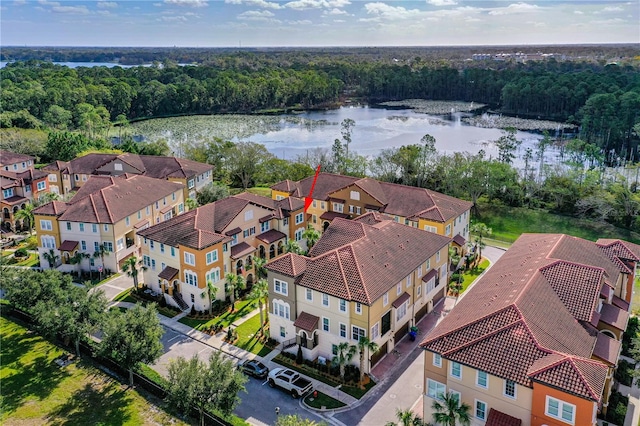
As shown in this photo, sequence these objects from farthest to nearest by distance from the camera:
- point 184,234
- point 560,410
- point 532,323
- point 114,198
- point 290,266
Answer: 1. point 114,198
2. point 184,234
3. point 290,266
4. point 532,323
5. point 560,410

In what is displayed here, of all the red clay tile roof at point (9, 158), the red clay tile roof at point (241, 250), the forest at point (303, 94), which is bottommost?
the red clay tile roof at point (241, 250)

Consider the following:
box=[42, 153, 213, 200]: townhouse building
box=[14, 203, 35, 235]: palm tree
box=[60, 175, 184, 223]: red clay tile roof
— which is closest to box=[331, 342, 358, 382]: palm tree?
box=[60, 175, 184, 223]: red clay tile roof

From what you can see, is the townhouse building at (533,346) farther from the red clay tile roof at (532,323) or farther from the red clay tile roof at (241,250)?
the red clay tile roof at (241,250)

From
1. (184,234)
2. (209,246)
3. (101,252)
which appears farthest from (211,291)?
(101,252)

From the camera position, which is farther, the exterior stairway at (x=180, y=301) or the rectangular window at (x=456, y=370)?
the exterior stairway at (x=180, y=301)

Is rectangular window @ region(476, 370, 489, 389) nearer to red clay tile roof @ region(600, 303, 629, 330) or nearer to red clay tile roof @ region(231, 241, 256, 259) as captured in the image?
red clay tile roof @ region(600, 303, 629, 330)

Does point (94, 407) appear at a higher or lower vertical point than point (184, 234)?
lower

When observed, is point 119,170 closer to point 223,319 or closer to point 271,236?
point 271,236

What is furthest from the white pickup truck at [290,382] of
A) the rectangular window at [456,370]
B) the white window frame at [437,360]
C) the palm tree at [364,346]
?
the rectangular window at [456,370]
